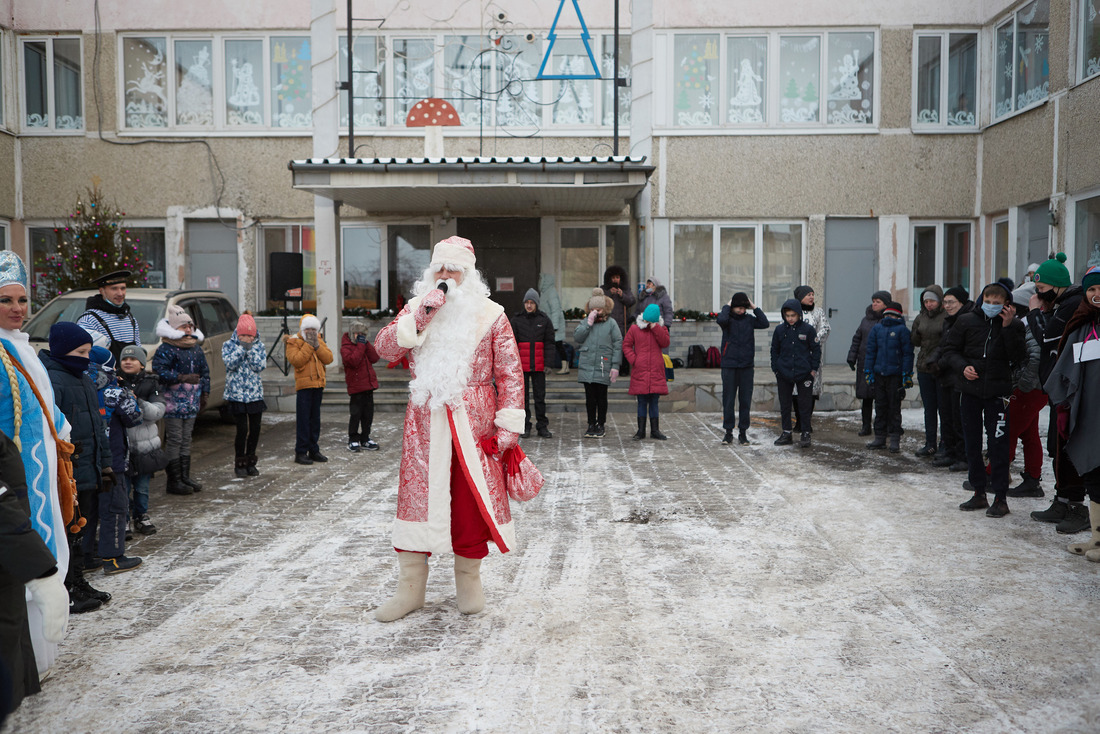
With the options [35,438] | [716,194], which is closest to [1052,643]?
[35,438]

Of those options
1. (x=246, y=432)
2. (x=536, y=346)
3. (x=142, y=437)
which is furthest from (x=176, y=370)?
(x=536, y=346)

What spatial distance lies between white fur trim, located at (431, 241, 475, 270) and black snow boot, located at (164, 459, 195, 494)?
432 cm

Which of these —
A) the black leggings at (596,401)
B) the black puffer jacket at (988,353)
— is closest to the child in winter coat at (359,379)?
the black leggings at (596,401)

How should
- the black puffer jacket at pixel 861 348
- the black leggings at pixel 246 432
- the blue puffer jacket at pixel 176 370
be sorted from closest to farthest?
1. the blue puffer jacket at pixel 176 370
2. the black leggings at pixel 246 432
3. the black puffer jacket at pixel 861 348

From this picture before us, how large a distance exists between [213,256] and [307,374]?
9.09 metres

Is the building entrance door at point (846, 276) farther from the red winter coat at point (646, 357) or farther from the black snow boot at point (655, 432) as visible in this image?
the black snow boot at point (655, 432)

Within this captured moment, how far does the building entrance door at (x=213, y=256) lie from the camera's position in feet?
55.3

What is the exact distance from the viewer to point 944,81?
53.5ft

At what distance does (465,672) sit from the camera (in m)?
3.84

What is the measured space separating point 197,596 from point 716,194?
534 inches

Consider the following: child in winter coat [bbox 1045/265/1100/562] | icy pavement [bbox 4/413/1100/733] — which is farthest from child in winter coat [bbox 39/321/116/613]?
child in winter coat [bbox 1045/265/1100/562]

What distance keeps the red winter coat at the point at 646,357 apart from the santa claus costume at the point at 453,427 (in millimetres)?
6414

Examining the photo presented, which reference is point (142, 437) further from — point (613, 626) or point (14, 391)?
point (613, 626)

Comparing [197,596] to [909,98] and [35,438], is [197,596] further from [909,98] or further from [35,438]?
[909,98]
